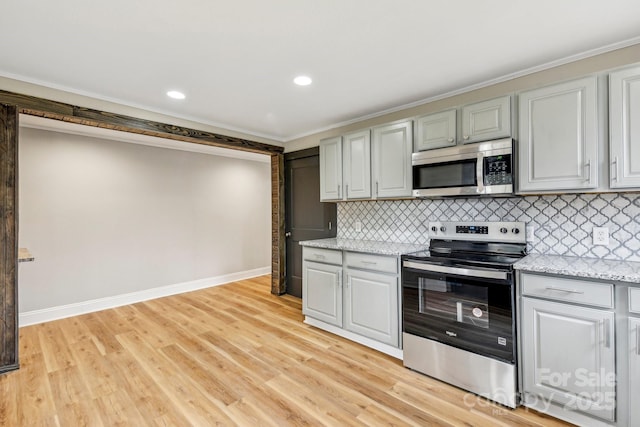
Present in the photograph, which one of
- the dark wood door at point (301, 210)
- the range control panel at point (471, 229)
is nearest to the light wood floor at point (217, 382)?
the dark wood door at point (301, 210)

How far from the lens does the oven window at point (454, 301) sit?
84.3 inches

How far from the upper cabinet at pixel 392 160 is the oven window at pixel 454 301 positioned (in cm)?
90

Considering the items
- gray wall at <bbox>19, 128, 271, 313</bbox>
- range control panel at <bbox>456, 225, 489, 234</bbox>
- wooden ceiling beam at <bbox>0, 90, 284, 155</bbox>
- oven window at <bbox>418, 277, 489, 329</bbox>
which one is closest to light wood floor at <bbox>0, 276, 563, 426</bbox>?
oven window at <bbox>418, 277, 489, 329</bbox>

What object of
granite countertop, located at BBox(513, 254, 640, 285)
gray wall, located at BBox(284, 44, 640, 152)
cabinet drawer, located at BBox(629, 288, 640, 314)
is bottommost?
cabinet drawer, located at BBox(629, 288, 640, 314)

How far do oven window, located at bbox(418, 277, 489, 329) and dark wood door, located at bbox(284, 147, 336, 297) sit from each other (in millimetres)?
1787

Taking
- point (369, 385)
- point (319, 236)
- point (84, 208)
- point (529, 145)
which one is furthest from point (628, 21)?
point (84, 208)

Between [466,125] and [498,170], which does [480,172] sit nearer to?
[498,170]

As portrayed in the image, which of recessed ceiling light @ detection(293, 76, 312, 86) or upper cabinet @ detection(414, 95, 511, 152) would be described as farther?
recessed ceiling light @ detection(293, 76, 312, 86)

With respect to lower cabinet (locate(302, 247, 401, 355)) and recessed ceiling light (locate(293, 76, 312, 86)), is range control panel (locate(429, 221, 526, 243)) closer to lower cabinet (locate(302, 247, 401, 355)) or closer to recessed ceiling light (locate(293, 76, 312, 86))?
lower cabinet (locate(302, 247, 401, 355))

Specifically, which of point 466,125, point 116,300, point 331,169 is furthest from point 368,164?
point 116,300

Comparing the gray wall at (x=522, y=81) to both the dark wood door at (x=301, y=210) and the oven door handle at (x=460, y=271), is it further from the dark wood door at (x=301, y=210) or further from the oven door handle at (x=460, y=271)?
the oven door handle at (x=460, y=271)

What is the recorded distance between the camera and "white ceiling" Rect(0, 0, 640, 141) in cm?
171

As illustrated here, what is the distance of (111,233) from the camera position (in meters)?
4.27

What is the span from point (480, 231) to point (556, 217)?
534 mm
